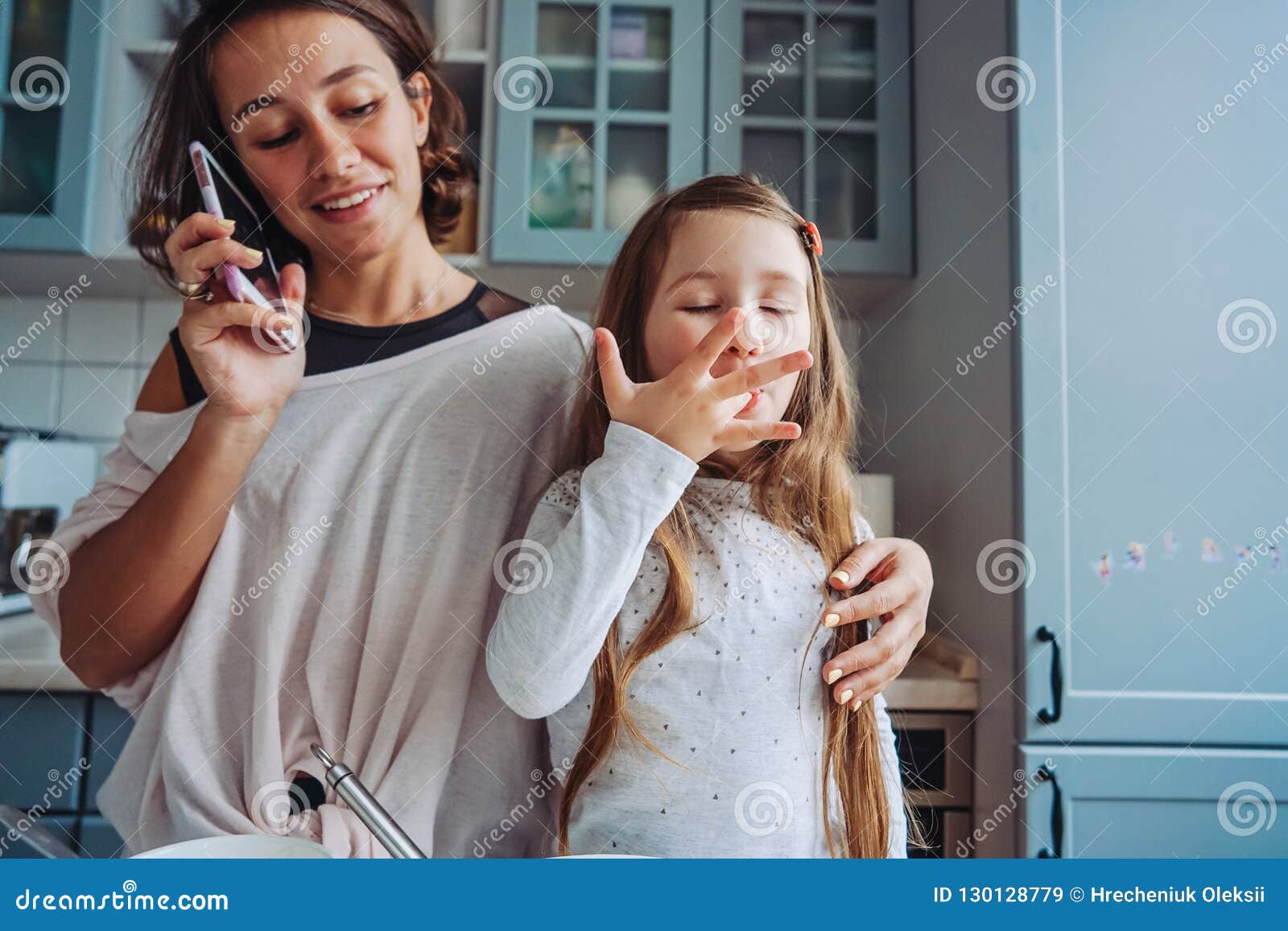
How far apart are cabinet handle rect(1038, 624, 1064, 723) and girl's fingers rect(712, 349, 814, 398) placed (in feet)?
2.01

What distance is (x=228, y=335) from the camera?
70 centimetres

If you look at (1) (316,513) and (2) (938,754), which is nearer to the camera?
(1) (316,513)

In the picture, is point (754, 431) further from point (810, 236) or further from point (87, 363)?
point (87, 363)

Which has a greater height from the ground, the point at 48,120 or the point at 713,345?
the point at 48,120

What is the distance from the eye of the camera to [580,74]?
117 centimetres

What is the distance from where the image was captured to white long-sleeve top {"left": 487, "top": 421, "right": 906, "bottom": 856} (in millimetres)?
545

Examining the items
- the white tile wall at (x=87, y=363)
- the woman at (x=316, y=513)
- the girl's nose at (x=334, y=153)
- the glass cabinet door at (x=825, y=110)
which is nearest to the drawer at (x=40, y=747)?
the woman at (x=316, y=513)

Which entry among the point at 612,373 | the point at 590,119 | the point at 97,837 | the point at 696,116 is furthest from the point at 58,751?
the point at 696,116

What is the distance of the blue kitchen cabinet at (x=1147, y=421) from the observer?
0.95 m

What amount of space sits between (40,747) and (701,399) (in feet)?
3.40

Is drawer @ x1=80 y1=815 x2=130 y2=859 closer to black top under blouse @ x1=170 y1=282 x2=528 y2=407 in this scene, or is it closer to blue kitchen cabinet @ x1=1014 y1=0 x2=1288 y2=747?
black top under blouse @ x1=170 y1=282 x2=528 y2=407

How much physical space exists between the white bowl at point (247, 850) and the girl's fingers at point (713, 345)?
410 millimetres

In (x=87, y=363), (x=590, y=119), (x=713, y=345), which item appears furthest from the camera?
(x=87, y=363)

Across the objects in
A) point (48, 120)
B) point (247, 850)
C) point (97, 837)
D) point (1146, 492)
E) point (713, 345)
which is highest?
point (48, 120)
